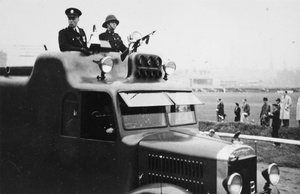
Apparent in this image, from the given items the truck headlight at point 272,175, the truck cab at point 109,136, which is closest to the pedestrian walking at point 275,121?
the truck cab at point 109,136

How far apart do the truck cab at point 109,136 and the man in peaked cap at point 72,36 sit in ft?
0.93

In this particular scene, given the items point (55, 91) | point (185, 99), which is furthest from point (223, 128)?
point (55, 91)

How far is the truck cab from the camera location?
15.6 ft

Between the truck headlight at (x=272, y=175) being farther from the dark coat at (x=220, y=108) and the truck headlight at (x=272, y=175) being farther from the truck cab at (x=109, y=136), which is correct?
the dark coat at (x=220, y=108)

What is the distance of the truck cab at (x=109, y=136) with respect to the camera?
476cm

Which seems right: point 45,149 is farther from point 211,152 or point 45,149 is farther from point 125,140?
point 211,152

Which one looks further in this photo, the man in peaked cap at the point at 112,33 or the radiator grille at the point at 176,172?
the man in peaked cap at the point at 112,33

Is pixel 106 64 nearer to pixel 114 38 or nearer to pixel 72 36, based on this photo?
pixel 72 36

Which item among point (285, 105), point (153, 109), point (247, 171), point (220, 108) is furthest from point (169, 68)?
point (220, 108)

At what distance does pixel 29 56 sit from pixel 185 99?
3929 millimetres

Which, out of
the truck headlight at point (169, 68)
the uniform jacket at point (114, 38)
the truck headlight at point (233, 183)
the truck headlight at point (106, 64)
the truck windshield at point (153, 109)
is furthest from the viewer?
the uniform jacket at point (114, 38)

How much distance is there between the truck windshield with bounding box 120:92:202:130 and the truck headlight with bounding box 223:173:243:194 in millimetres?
1617

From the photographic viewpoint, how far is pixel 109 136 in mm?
5176

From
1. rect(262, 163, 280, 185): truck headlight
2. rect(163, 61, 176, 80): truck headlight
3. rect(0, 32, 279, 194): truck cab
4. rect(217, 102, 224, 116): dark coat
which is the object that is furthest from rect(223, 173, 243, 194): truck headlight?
rect(217, 102, 224, 116): dark coat
